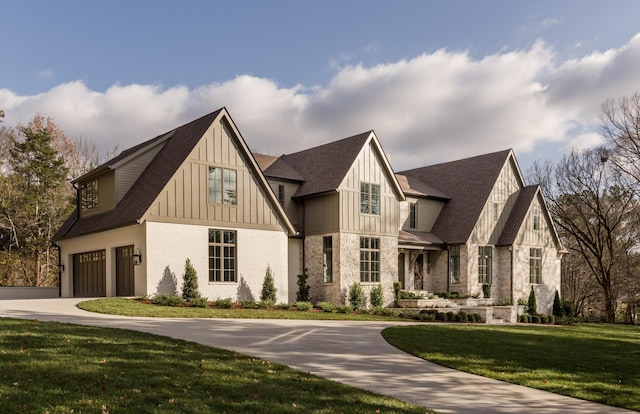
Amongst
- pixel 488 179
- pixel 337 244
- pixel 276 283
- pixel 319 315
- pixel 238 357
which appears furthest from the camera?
pixel 488 179

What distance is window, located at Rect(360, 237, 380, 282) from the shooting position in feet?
95.8

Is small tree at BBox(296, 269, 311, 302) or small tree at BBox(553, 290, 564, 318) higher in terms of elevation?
small tree at BBox(296, 269, 311, 302)

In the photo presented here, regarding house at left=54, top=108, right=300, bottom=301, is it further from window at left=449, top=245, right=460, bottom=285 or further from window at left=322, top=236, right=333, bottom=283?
window at left=449, top=245, right=460, bottom=285

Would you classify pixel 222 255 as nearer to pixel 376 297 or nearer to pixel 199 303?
pixel 199 303

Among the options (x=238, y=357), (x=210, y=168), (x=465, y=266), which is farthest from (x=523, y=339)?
(x=465, y=266)

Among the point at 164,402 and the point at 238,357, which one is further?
the point at 238,357

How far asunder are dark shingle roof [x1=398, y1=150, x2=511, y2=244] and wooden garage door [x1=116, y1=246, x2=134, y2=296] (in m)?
17.5

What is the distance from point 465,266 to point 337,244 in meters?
8.76

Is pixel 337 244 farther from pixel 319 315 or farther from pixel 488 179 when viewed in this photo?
pixel 488 179

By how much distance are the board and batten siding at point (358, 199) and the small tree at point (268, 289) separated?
434cm

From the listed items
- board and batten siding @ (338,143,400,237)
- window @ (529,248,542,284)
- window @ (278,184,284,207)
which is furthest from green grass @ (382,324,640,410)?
window @ (529,248,542,284)

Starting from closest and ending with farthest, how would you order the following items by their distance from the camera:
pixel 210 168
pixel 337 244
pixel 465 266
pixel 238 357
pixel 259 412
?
1. pixel 259 412
2. pixel 238 357
3. pixel 210 168
4. pixel 337 244
5. pixel 465 266

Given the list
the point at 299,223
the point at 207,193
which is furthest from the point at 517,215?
the point at 207,193

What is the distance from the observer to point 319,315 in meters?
22.0
